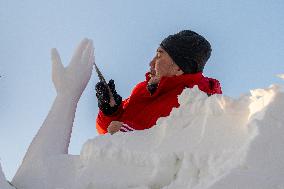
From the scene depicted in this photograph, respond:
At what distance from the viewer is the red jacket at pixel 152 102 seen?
3.26 meters

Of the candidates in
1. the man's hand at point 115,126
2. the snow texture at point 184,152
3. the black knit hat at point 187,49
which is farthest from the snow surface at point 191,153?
the black knit hat at point 187,49

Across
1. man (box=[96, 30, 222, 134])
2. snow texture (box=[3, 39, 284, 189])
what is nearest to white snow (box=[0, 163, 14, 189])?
Answer: snow texture (box=[3, 39, 284, 189])

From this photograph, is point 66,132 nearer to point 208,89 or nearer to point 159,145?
point 159,145

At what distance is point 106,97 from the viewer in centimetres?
342

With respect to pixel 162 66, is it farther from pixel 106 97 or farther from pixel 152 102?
pixel 106 97

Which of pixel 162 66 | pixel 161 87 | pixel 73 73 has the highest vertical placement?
pixel 73 73

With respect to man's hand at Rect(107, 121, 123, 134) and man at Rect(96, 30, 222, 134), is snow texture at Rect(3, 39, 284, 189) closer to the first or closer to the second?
man's hand at Rect(107, 121, 123, 134)

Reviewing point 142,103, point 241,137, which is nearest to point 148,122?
point 142,103

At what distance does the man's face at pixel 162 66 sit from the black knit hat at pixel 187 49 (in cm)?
3

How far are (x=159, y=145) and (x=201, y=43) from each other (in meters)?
1.60

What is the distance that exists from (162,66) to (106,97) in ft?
1.77

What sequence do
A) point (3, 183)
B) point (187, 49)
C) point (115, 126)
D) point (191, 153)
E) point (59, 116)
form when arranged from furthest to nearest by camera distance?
point (187, 49), point (115, 126), point (59, 116), point (3, 183), point (191, 153)

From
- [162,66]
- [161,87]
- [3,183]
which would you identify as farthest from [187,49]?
[3,183]

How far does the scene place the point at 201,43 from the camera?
3.72 m
